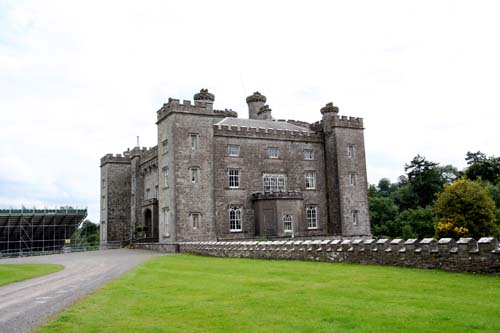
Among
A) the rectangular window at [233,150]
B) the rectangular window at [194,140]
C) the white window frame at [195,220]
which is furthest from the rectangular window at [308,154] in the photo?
the white window frame at [195,220]

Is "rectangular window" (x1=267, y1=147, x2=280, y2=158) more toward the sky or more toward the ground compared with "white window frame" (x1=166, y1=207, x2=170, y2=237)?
more toward the sky

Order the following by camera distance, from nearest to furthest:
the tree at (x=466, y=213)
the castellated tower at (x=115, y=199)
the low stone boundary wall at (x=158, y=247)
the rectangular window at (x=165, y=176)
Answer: the low stone boundary wall at (x=158, y=247) < the tree at (x=466, y=213) < the rectangular window at (x=165, y=176) < the castellated tower at (x=115, y=199)

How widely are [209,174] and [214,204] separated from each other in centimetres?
226

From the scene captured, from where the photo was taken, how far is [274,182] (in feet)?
131

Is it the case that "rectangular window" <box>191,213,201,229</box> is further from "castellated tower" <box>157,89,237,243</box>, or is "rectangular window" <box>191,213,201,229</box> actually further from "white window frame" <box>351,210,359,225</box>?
"white window frame" <box>351,210,359,225</box>

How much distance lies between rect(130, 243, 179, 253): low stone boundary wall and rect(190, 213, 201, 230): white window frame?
2.45 m

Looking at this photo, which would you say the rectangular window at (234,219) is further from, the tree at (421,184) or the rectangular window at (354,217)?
the tree at (421,184)

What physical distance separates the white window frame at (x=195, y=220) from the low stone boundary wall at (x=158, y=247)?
2.45 metres

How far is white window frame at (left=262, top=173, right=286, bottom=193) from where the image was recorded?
1553 inches

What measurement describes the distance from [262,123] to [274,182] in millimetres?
5554

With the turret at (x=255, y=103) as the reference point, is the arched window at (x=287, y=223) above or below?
below

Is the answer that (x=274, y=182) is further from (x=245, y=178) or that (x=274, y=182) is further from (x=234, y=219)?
(x=234, y=219)

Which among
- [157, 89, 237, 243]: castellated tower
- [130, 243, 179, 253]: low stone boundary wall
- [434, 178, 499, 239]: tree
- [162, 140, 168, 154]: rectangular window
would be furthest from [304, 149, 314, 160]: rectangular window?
[130, 243, 179, 253]: low stone boundary wall

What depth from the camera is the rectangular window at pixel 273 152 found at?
131 feet
